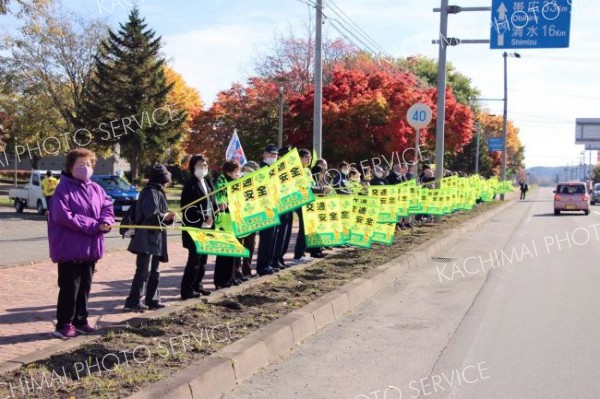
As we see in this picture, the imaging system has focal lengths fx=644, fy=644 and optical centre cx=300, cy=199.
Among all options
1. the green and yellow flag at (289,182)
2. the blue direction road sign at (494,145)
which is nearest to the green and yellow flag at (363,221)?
the green and yellow flag at (289,182)

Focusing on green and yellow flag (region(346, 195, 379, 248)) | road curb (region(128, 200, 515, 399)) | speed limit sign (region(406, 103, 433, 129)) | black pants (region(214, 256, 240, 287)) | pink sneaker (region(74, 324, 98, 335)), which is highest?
speed limit sign (region(406, 103, 433, 129))

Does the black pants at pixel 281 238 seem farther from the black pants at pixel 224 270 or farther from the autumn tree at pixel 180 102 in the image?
the autumn tree at pixel 180 102

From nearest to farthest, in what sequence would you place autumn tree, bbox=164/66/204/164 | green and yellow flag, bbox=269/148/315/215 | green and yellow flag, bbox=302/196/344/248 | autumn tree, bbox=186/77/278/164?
1. green and yellow flag, bbox=269/148/315/215
2. green and yellow flag, bbox=302/196/344/248
3. autumn tree, bbox=186/77/278/164
4. autumn tree, bbox=164/66/204/164

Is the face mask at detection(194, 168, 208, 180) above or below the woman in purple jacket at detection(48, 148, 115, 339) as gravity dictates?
above

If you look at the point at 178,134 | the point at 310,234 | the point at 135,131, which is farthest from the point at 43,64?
the point at 310,234

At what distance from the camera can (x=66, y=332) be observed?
5.92 metres

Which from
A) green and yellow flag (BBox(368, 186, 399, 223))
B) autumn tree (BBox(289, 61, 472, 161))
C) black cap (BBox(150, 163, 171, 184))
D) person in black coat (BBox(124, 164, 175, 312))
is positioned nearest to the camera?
person in black coat (BBox(124, 164, 175, 312))

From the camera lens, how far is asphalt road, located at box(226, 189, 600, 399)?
17.1 feet

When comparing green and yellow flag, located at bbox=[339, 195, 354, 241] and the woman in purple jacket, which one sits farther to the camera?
green and yellow flag, located at bbox=[339, 195, 354, 241]

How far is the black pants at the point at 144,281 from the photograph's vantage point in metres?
7.17

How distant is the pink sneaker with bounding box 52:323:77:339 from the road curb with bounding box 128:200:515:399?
1.49 m

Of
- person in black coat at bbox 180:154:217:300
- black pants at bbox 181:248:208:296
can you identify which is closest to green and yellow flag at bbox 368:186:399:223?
person in black coat at bbox 180:154:217:300

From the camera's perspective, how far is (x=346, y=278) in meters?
9.45

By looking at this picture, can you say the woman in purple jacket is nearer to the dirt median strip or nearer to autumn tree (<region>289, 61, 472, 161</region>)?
the dirt median strip
